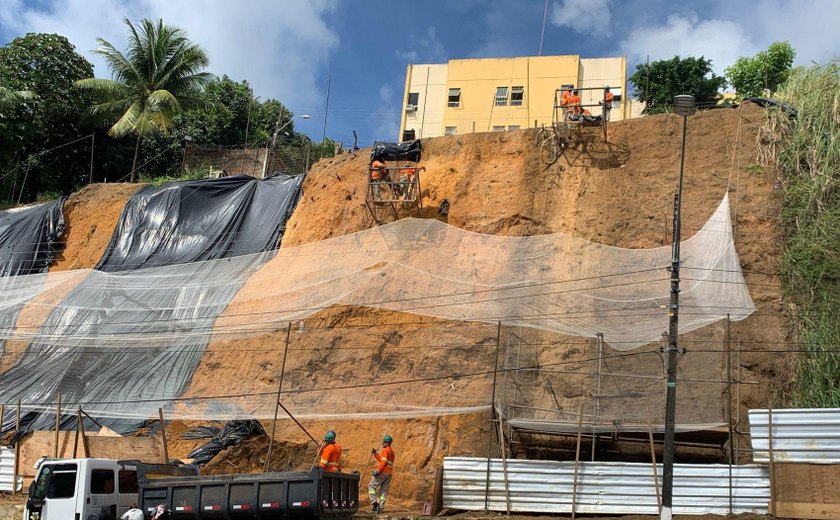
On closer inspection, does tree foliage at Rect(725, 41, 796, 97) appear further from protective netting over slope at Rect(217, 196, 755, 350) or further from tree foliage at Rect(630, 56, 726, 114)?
protective netting over slope at Rect(217, 196, 755, 350)

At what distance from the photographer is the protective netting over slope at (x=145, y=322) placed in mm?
18578

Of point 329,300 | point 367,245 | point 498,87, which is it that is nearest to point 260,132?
point 498,87

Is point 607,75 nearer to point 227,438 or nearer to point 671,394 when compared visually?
point 227,438

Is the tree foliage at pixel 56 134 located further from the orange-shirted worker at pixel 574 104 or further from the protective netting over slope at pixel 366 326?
the orange-shirted worker at pixel 574 104

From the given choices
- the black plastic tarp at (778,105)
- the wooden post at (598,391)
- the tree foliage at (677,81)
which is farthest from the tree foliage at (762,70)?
the wooden post at (598,391)

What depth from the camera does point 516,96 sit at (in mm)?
35906

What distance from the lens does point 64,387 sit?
739 inches

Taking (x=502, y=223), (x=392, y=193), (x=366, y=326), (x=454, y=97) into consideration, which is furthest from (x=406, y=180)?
(x=454, y=97)

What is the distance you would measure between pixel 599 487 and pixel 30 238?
20.8 meters

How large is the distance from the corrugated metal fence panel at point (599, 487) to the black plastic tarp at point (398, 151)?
10.4m

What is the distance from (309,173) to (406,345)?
7878mm

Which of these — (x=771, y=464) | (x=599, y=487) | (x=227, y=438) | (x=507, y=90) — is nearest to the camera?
(x=771, y=464)

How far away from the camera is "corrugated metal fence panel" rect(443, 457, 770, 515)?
40.4 feet

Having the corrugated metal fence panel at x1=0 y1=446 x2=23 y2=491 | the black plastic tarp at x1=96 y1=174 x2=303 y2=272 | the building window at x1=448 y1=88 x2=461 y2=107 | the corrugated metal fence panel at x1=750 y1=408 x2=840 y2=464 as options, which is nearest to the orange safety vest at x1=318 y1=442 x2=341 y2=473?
the corrugated metal fence panel at x1=750 y1=408 x2=840 y2=464
